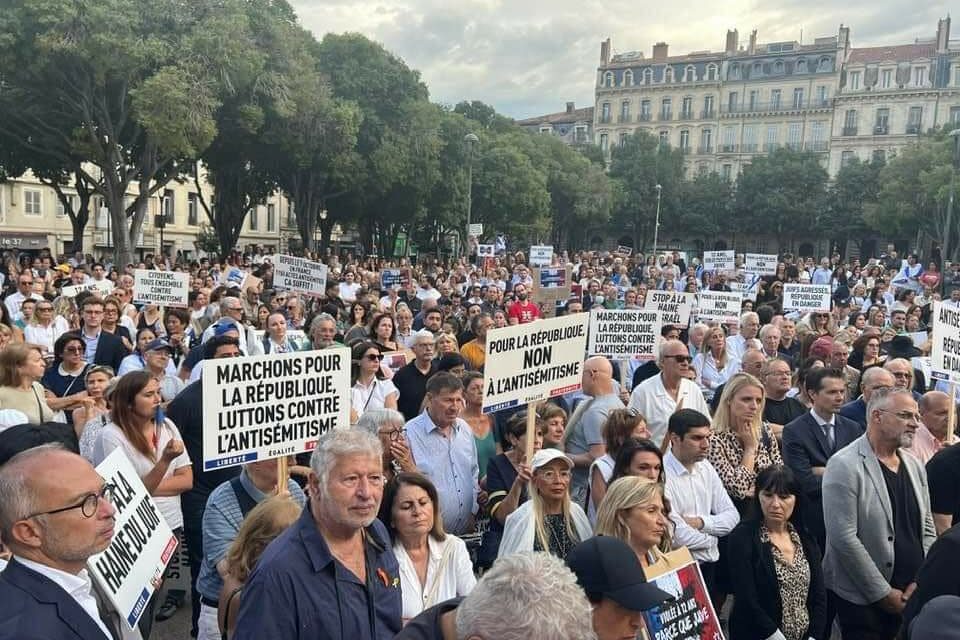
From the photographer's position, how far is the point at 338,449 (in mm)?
2959

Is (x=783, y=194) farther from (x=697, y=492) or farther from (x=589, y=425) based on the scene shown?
(x=697, y=492)

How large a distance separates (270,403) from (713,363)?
5.72m

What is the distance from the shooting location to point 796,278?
2016 cm

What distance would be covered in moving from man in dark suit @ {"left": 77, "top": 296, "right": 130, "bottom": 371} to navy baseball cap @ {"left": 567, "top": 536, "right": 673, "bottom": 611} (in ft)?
21.9

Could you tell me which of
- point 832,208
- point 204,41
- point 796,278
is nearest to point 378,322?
point 796,278

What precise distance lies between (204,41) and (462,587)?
73.6ft

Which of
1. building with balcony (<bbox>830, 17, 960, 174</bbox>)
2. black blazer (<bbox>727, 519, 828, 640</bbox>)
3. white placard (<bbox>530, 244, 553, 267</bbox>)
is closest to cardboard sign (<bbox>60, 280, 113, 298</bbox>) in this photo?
black blazer (<bbox>727, 519, 828, 640</bbox>)

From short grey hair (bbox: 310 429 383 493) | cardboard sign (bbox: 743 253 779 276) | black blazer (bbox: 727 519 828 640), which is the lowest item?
black blazer (bbox: 727 519 828 640)

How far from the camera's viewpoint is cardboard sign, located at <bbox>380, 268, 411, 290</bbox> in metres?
15.3

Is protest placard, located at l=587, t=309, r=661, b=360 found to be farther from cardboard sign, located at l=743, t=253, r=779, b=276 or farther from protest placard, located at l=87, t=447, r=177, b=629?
cardboard sign, located at l=743, t=253, r=779, b=276

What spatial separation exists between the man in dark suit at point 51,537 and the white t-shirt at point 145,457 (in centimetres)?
205

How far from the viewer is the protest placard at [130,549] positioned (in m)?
3.06

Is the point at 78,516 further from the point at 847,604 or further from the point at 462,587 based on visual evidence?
the point at 847,604

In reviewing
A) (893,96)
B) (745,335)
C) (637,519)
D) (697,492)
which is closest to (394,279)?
(745,335)
